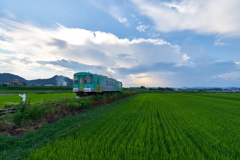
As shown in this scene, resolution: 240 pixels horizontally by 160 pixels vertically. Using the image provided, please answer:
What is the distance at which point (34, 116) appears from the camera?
6719mm

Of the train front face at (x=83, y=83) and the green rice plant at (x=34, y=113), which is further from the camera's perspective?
the train front face at (x=83, y=83)

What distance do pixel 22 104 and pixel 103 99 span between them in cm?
1076

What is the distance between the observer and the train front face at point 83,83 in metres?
15.7

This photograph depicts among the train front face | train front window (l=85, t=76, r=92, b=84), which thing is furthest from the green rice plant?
train front window (l=85, t=76, r=92, b=84)

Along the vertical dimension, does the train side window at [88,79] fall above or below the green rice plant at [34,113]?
above

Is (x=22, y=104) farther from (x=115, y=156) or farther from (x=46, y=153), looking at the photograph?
(x=115, y=156)

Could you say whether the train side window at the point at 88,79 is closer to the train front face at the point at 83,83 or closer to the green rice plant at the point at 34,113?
the train front face at the point at 83,83

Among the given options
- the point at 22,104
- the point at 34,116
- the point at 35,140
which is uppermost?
the point at 22,104

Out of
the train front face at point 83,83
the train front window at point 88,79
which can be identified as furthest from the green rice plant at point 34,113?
the train front window at point 88,79

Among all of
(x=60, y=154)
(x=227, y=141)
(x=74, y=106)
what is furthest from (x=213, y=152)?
(x=74, y=106)

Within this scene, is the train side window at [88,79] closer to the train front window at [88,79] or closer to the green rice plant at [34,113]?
the train front window at [88,79]

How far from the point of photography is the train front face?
15.7 meters

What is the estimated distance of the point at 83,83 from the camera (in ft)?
52.1

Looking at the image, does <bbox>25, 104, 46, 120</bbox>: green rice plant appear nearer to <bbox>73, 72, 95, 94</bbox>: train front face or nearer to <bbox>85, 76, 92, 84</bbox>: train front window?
<bbox>73, 72, 95, 94</bbox>: train front face
